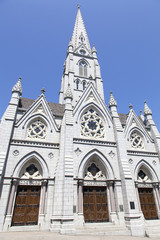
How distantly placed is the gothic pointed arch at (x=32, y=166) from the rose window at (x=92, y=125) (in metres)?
5.33

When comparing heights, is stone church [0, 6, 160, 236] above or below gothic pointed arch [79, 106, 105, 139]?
below

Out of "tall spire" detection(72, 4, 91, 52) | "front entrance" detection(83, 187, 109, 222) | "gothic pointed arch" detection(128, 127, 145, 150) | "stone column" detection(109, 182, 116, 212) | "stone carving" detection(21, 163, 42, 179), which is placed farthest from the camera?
"tall spire" detection(72, 4, 91, 52)

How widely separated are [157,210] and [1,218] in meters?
14.4

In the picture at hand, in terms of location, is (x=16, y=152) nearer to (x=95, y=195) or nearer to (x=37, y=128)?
(x=37, y=128)

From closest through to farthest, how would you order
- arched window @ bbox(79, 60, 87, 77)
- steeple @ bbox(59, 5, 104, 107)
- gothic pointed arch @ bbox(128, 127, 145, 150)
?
gothic pointed arch @ bbox(128, 127, 145, 150) → steeple @ bbox(59, 5, 104, 107) → arched window @ bbox(79, 60, 87, 77)

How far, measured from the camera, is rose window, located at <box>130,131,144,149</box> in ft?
58.4

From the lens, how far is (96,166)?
49.7 ft

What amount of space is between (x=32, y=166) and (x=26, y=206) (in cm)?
327

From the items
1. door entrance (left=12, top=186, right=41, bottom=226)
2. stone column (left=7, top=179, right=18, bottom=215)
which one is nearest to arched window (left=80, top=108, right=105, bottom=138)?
door entrance (left=12, top=186, right=41, bottom=226)

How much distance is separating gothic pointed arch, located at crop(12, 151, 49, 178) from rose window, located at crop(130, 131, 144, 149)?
10.7 m

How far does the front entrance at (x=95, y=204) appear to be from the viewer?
1281cm

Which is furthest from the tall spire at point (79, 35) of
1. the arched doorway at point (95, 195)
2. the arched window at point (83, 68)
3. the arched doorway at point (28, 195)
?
the arched doorway at point (28, 195)

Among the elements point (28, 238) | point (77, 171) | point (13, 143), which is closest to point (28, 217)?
point (28, 238)

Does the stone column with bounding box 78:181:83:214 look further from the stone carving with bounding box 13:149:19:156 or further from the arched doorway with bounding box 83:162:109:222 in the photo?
the stone carving with bounding box 13:149:19:156
